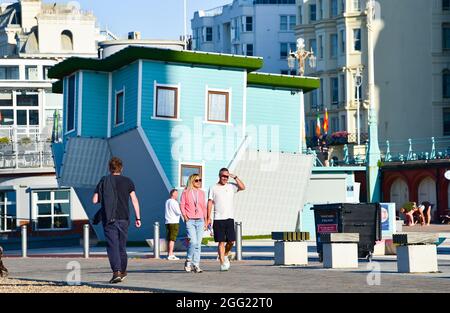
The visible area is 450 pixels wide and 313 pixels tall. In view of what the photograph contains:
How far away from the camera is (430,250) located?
24.2m


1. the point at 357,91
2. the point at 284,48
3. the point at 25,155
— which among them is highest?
the point at 284,48

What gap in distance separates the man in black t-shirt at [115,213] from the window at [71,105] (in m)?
25.3

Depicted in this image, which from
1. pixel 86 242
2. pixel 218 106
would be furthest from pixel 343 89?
pixel 86 242

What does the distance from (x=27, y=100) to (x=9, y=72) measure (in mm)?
16735

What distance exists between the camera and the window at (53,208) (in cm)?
5647

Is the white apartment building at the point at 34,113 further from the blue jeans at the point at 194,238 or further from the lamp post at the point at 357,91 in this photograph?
the blue jeans at the point at 194,238

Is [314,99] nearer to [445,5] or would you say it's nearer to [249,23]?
[445,5]

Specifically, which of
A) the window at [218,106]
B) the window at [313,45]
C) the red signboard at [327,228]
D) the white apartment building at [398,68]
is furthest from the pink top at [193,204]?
the window at [313,45]

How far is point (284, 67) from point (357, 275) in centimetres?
10799

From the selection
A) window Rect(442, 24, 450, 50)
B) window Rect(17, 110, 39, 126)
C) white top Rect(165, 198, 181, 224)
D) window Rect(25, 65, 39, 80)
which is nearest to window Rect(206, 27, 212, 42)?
window Rect(25, 65, 39, 80)

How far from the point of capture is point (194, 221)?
2547 cm

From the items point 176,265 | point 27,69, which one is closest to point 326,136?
point 27,69

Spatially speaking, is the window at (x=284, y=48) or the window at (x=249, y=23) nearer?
the window at (x=284, y=48)

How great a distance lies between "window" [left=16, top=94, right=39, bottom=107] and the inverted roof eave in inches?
1294
